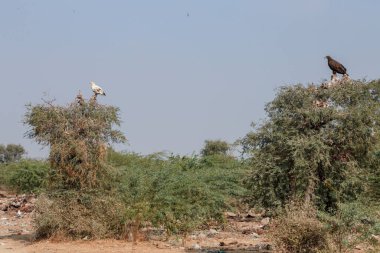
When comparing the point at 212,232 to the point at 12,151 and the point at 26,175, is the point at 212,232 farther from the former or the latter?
the point at 12,151

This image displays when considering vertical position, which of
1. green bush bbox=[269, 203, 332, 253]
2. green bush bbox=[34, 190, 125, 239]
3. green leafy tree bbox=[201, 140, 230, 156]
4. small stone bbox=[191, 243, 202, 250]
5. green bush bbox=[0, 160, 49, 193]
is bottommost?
small stone bbox=[191, 243, 202, 250]

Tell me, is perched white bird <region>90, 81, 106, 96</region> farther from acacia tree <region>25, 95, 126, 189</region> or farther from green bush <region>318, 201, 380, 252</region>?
green bush <region>318, 201, 380, 252</region>

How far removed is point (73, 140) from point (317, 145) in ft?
23.8

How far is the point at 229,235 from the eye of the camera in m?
21.1

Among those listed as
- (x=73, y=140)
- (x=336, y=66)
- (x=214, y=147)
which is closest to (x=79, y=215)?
(x=73, y=140)

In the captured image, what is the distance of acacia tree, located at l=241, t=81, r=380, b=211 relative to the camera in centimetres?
1459

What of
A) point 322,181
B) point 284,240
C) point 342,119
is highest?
point 342,119

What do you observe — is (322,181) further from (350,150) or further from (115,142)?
(115,142)

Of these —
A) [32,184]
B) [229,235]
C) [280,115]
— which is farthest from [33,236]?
[32,184]

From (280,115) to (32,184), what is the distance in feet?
84.7

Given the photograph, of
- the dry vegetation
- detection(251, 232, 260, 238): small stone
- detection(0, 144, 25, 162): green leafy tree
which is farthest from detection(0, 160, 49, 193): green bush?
detection(0, 144, 25, 162): green leafy tree

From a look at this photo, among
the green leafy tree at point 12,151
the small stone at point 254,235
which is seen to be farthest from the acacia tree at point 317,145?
the green leafy tree at point 12,151

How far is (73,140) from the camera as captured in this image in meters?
17.4

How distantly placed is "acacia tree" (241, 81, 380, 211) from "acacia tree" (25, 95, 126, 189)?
4.88 m
